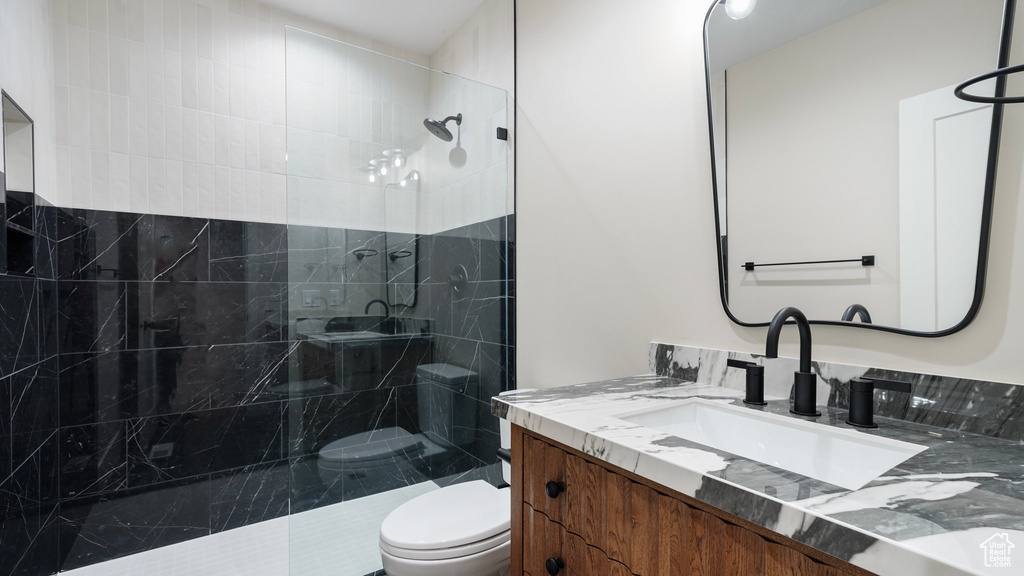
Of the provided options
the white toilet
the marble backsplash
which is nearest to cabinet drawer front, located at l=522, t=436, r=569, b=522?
the white toilet

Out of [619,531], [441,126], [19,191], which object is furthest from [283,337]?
[619,531]

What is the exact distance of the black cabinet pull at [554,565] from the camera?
35.9 inches

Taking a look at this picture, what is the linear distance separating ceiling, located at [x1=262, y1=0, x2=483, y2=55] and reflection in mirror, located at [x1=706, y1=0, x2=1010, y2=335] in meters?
1.64

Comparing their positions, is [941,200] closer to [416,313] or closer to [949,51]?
[949,51]

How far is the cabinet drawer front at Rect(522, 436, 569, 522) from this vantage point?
0.92 meters

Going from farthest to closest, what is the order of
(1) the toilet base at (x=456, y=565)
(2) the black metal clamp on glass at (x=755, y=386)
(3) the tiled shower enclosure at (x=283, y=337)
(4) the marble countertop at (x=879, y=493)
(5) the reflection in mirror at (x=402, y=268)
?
(5) the reflection in mirror at (x=402, y=268) < (3) the tiled shower enclosure at (x=283, y=337) < (1) the toilet base at (x=456, y=565) < (2) the black metal clamp on glass at (x=755, y=386) < (4) the marble countertop at (x=879, y=493)

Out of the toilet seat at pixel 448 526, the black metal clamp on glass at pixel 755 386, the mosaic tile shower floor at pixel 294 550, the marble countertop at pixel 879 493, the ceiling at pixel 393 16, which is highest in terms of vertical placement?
the ceiling at pixel 393 16

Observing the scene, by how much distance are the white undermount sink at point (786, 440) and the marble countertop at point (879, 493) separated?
0.12 feet

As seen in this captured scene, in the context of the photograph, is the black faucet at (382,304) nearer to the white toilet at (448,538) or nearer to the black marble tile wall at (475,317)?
the black marble tile wall at (475,317)

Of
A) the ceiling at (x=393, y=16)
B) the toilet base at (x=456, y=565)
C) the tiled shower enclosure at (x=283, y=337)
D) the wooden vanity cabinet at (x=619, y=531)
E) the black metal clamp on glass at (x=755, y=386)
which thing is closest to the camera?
the wooden vanity cabinet at (x=619, y=531)

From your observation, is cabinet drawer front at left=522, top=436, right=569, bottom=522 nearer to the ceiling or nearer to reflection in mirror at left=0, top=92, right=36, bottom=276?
reflection in mirror at left=0, top=92, right=36, bottom=276

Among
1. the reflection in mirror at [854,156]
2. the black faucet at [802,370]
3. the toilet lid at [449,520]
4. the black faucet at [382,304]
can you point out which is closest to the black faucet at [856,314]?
the reflection in mirror at [854,156]

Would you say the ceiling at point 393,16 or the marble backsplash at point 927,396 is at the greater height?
the ceiling at point 393,16

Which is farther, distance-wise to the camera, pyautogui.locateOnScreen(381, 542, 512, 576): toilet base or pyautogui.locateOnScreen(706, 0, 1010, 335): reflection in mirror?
pyautogui.locateOnScreen(381, 542, 512, 576): toilet base
